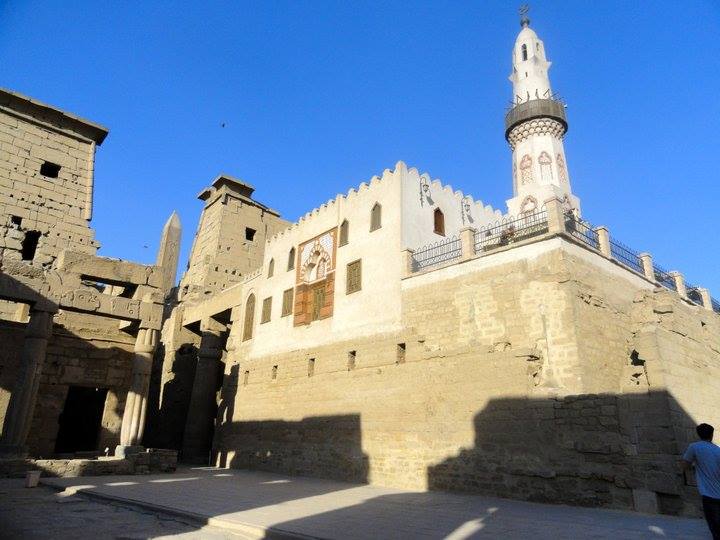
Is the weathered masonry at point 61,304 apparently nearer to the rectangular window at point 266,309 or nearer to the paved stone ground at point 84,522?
the rectangular window at point 266,309

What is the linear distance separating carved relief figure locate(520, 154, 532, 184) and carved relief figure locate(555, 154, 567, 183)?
1306 mm

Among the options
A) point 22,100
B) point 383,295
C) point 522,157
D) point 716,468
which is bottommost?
point 716,468

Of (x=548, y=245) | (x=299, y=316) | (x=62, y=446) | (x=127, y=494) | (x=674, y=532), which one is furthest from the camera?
(x=62, y=446)

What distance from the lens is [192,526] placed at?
643 centimetres

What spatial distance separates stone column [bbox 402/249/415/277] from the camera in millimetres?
13648

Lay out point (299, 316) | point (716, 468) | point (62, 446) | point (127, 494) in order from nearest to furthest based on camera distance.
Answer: point (716, 468) → point (127, 494) → point (299, 316) → point (62, 446)

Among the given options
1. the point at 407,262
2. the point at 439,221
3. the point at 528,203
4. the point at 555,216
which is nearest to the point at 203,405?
the point at 407,262

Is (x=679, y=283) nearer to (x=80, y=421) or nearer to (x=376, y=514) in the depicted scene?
(x=376, y=514)

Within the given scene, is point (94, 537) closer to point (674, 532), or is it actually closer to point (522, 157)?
point (674, 532)

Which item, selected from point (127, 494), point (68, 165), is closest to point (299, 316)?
point (127, 494)

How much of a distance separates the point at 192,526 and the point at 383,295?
28.6 feet

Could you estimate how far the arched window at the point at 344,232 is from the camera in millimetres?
16362

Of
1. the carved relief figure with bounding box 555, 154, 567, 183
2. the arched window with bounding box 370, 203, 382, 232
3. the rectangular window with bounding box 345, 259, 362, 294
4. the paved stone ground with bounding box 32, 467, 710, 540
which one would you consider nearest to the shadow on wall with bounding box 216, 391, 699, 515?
the paved stone ground with bounding box 32, 467, 710, 540

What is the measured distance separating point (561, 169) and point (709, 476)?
1998 centimetres
